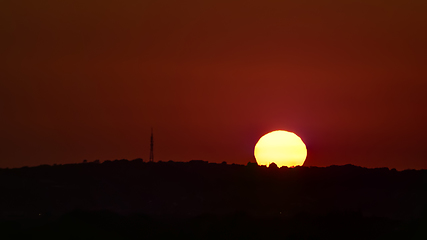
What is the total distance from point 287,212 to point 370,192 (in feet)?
31.6

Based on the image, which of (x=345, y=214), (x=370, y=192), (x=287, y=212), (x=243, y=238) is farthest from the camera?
(x=370, y=192)

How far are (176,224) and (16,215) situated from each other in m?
14.9

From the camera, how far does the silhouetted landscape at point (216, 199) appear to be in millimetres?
59500

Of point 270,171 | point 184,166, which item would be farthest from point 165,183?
point 270,171

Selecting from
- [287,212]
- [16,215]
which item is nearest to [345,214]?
[287,212]

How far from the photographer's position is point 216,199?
72312 millimetres

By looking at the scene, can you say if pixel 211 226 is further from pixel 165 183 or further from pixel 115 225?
pixel 165 183

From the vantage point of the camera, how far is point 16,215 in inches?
2648

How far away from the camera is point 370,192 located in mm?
74562

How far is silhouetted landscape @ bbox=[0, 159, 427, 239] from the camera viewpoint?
5950cm

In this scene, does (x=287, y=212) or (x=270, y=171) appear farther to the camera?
(x=270, y=171)

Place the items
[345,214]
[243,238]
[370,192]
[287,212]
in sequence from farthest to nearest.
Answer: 1. [370,192]
2. [287,212]
3. [345,214]
4. [243,238]

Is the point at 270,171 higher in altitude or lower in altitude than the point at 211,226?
higher

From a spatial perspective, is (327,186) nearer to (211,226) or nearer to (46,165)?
(211,226)
